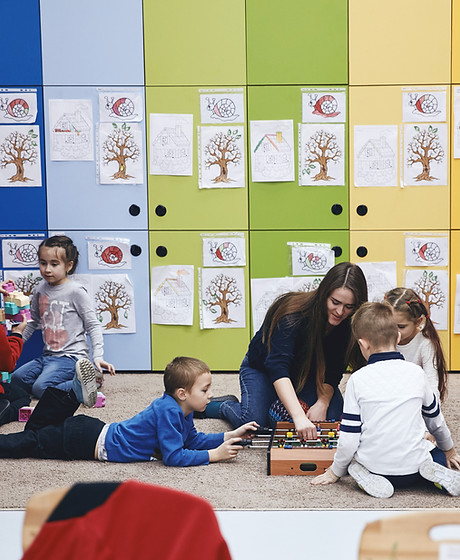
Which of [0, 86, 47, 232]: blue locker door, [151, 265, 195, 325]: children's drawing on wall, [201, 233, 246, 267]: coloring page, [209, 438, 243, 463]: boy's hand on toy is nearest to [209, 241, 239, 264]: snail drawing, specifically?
[201, 233, 246, 267]: coloring page

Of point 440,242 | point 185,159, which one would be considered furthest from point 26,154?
point 440,242

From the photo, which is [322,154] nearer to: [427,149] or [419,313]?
[427,149]

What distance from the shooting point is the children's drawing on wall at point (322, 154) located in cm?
356

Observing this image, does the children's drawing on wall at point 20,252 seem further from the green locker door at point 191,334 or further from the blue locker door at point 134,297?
the green locker door at point 191,334

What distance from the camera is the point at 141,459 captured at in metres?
2.32

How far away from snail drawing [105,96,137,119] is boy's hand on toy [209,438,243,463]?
1.91 m

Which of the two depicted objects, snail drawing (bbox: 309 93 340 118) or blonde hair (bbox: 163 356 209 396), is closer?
blonde hair (bbox: 163 356 209 396)

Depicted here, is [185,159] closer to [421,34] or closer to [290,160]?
[290,160]

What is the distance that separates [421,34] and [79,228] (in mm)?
1923

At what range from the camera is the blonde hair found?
226 cm

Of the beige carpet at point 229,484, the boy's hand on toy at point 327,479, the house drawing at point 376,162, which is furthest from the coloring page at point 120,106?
the boy's hand on toy at point 327,479

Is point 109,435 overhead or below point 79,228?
below

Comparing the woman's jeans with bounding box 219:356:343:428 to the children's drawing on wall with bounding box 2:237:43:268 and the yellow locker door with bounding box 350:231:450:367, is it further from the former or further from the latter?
the children's drawing on wall with bounding box 2:237:43:268

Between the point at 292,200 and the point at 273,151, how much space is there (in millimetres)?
259
